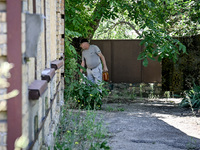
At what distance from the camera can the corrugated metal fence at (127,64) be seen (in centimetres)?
1425

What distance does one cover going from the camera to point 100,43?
559 inches

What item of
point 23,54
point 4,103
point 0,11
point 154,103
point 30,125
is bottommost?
point 154,103

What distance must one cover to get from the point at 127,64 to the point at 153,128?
7693 mm

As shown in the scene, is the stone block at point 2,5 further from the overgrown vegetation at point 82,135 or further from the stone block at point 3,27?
the overgrown vegetation at point 82,135

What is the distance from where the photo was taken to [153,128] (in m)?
6.85

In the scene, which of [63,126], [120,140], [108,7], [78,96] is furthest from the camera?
[108,7]

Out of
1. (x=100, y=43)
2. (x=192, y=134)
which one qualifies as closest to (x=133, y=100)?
(x=100, y=43)

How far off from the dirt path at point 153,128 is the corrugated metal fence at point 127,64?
4.23 metres

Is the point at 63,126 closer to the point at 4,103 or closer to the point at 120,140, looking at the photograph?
the point at 120,140

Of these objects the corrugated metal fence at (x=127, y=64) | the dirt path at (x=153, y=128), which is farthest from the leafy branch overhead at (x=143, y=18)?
the corrugated metal fence at (x=127, y=64)

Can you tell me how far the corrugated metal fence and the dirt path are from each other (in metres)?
4.23

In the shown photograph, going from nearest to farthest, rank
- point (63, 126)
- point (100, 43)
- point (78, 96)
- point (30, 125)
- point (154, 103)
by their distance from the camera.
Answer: point (30, 125)
point (63, 126)
point (78, 96)
point (154, 103)
point (100, 43)

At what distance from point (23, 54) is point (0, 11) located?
0.34 m

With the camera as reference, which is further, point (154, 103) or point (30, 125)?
point (154, 103)
